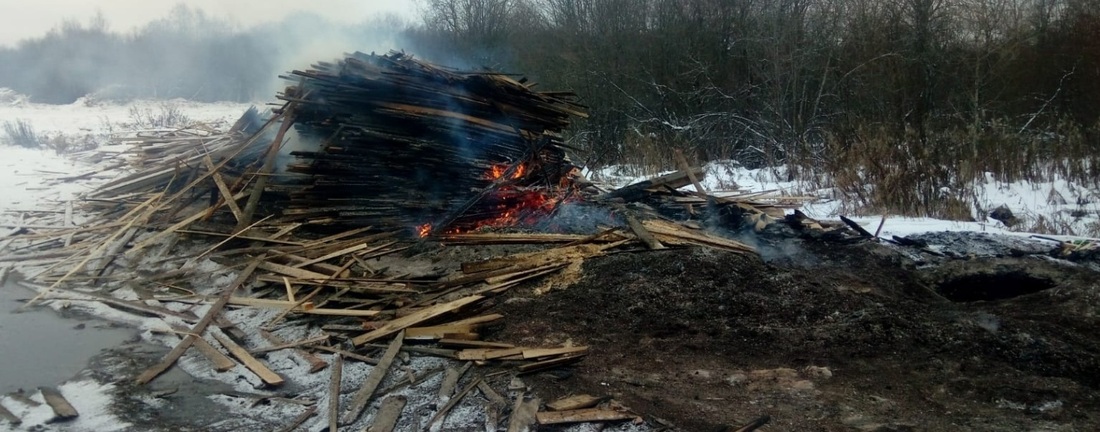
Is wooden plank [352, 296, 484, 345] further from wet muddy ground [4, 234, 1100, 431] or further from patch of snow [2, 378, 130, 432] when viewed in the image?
patch of snow [2, 378, 130, 432]

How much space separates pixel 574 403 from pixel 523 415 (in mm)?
290

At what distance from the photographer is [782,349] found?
466 cm

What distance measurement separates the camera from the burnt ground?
12.5 ft

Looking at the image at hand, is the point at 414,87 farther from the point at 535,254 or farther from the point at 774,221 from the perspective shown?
the point at 774,221

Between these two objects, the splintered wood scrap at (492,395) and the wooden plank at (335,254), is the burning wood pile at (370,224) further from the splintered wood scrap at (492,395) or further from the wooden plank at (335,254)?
the splintered wood scrap at (492,395)

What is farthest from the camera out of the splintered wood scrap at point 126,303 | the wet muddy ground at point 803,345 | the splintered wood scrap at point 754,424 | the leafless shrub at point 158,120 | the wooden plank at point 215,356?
the leafless shrub at point 158,120

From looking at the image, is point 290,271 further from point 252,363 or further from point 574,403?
point 574,403

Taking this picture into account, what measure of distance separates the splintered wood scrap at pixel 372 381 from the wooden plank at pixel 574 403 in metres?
1.13

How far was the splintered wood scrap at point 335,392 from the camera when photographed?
157 inches

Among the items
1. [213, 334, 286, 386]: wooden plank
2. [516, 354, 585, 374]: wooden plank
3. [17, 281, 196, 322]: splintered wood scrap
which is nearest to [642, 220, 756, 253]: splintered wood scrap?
[516, 354, 585, 374]: wooden plank

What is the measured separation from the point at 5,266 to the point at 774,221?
331 inches

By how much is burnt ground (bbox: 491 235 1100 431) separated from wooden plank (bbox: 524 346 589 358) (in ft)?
0.35

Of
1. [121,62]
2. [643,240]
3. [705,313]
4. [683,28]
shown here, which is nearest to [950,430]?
[705,313]

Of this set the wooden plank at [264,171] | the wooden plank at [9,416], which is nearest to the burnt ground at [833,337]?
the wooden plank at [9,416]
